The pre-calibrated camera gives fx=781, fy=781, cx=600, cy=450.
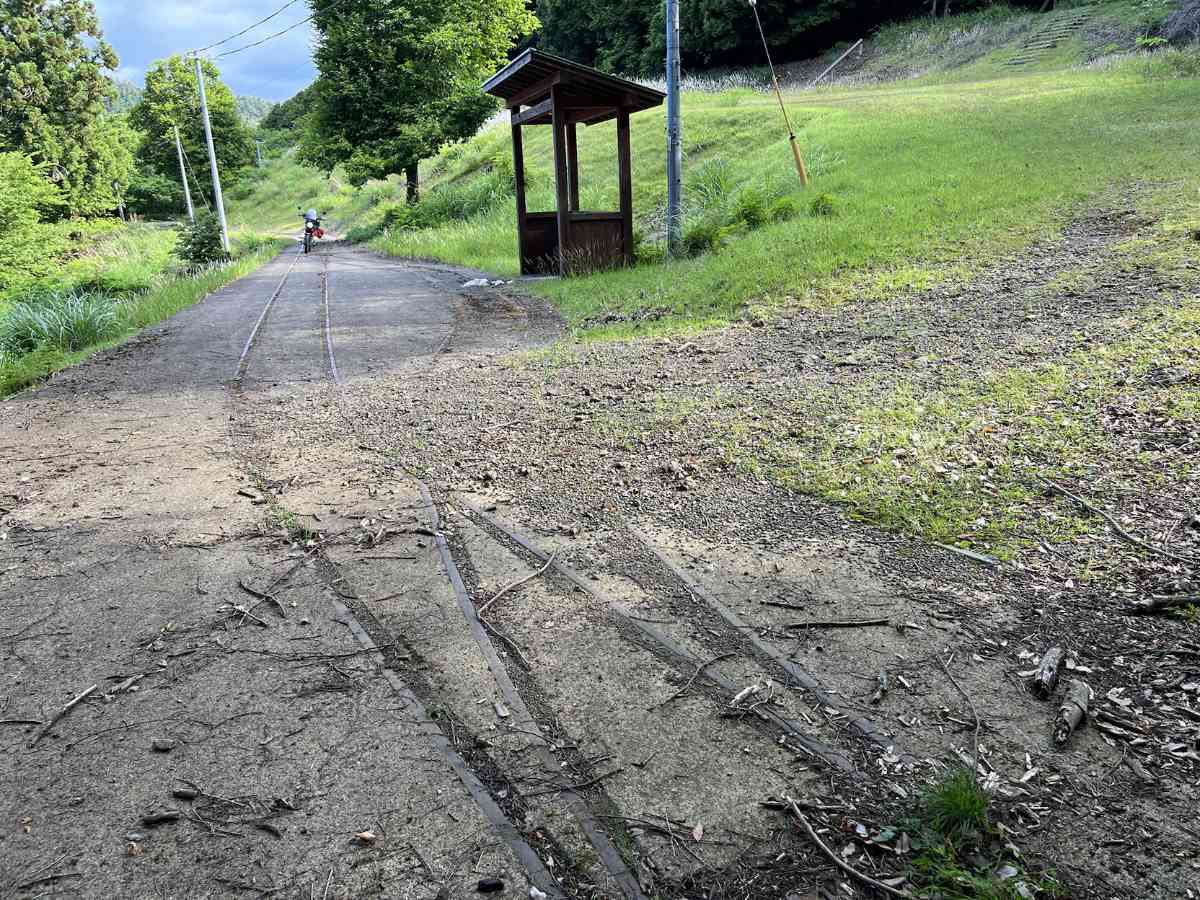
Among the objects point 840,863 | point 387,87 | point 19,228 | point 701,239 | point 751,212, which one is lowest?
point 840,863

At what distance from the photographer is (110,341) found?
1103 cm

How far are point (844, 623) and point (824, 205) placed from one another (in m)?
10.1

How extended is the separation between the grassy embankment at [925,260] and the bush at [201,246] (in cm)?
540

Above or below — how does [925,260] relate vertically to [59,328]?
above

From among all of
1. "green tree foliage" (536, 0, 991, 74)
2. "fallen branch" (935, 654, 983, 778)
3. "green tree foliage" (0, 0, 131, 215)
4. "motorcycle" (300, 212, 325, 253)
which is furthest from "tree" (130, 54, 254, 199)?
"fallen branch" (935, 654, 983, 778)

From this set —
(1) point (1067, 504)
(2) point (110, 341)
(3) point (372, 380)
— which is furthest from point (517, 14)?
(1) point (1067, 504)

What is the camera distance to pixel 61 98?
4175cm

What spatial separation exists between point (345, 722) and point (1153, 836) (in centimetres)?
248

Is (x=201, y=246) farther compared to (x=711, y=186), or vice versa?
(x=201, y=246)

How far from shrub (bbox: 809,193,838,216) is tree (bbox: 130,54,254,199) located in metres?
64.3

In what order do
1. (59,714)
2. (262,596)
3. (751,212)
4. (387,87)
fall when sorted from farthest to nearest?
(387,87)
(751,212)
(262,596)
(59,714)

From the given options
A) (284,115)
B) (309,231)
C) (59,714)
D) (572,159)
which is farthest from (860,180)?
(284,115)

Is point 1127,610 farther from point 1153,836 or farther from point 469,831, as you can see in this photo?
point 469,831

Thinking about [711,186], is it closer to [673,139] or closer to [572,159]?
[572,159]
